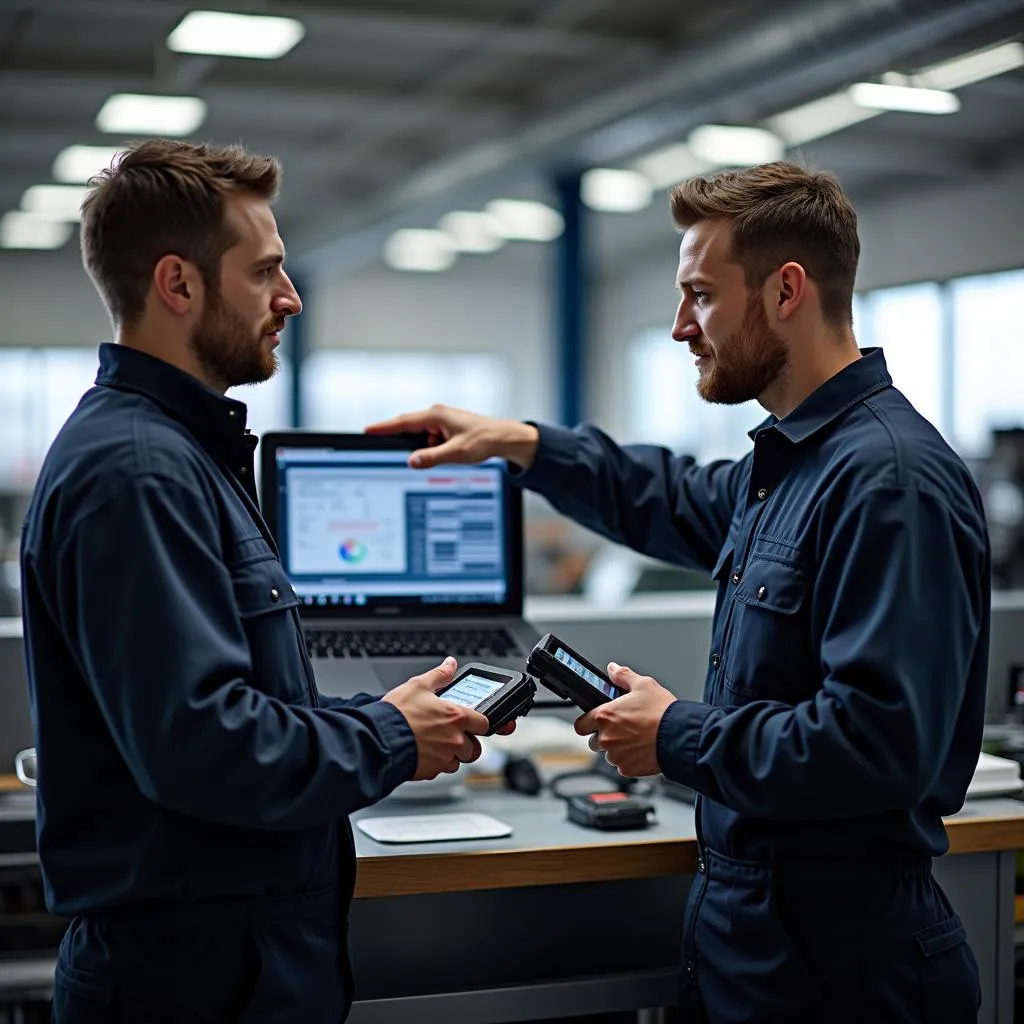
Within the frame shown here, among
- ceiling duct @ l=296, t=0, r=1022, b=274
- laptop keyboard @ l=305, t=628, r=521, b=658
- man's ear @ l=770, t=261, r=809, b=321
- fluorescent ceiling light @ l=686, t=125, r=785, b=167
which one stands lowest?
laptop keyboard @ l=305, t=628, r=521, b=658

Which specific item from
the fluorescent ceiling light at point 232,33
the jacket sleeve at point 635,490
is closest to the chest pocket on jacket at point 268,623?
the jacket sleeve at point 635,490

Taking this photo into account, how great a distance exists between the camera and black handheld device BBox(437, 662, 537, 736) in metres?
1.49

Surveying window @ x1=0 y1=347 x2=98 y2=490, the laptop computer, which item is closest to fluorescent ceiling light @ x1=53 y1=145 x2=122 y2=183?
window @ x1=0 y1=347 x2=98 y2=490

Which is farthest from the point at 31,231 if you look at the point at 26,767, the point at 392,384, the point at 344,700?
the point at 344,700

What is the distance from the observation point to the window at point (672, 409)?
11773mm

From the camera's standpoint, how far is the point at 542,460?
2010 mm

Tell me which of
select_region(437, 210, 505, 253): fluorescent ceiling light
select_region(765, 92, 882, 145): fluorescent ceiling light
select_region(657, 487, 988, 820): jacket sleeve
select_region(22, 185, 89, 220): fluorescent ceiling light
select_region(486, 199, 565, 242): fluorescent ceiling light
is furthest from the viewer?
select_region(437, 210, 505, 253): fluorescent ceiling light

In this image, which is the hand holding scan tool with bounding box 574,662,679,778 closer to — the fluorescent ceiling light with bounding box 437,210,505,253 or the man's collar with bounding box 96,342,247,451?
the man's collar with bounding box 96,342,247,451

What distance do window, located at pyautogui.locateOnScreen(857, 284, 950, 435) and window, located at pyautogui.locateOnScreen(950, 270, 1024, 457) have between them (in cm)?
15

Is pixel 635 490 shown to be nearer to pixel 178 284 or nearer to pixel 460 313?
pixel 178 284

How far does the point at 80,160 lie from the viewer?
8469 mm

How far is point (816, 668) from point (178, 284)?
0.80 m

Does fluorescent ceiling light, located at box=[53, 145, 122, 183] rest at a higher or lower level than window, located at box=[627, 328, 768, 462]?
higher

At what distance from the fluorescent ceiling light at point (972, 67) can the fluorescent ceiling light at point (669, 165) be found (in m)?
2.32
